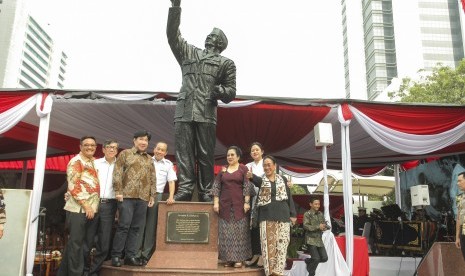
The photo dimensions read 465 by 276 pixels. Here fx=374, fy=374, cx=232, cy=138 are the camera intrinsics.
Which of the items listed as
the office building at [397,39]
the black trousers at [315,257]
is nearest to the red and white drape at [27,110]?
the black trousers at [315,257]

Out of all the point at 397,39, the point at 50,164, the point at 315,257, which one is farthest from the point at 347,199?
the point at 397,39

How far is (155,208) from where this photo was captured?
358 cm

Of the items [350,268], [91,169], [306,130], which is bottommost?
[350,268]

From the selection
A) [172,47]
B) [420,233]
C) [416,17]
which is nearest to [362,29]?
[416,17]

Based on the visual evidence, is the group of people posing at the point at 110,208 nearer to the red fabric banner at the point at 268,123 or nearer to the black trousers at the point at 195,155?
the black trousers at the point at 195,155

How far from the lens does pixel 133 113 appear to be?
6434mm

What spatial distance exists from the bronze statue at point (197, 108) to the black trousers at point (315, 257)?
2.10m

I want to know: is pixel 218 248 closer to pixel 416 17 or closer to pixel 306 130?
pixel 306 130

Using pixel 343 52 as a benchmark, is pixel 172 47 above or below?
below

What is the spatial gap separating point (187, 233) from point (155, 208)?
1.48 ft

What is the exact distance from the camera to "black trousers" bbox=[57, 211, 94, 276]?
3201mm

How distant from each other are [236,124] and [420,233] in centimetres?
403

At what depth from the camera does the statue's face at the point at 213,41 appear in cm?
392

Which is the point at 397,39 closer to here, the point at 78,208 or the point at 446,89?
the point at 446,89
